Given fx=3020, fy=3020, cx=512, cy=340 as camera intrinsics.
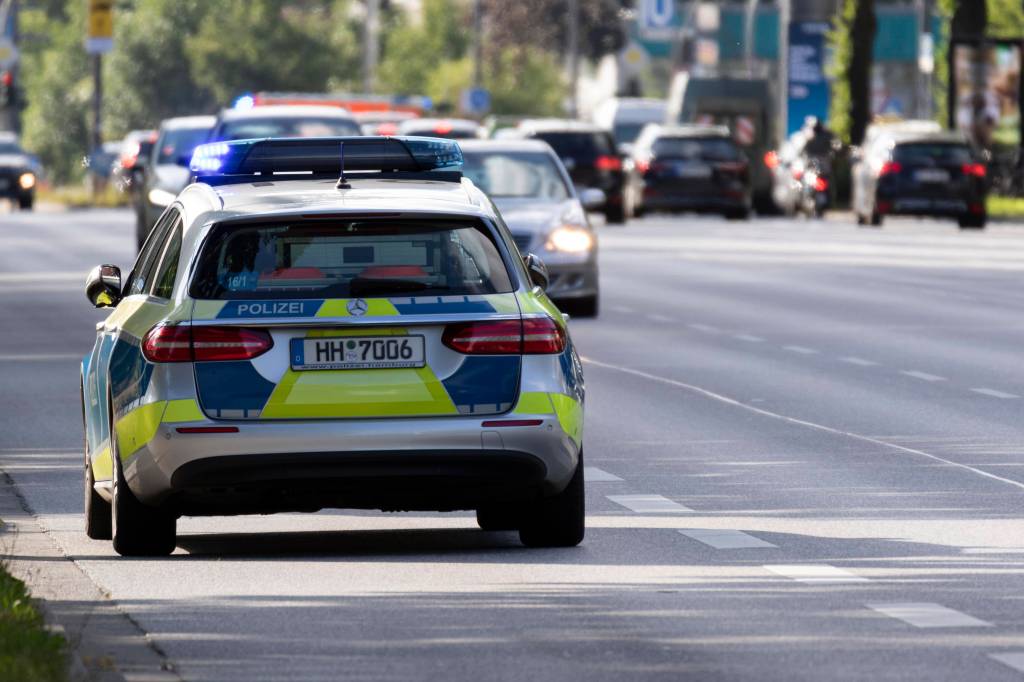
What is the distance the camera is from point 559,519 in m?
10.8

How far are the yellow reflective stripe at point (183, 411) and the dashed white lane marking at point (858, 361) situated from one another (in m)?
10.3

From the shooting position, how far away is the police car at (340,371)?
10.1 meters

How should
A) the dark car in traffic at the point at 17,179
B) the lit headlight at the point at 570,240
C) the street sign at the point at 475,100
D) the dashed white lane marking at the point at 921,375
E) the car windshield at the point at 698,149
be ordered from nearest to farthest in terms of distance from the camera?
the dashed white lane marking at the point at 921,375 < the lit headlight at the point at 570,240 < the car windshield at the point at 698,149 < the dark car in traffic at the point at 17,179 < the street sign at the point at 475,100

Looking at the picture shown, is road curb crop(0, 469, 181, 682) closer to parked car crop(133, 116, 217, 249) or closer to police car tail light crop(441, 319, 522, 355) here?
police car tail light crop(441, 319, 522, 355)

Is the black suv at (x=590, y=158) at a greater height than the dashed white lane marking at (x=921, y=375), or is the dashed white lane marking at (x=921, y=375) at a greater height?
the dashed white lane marking at (x=921, y=375)

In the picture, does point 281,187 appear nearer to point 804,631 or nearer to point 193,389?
point 193,389

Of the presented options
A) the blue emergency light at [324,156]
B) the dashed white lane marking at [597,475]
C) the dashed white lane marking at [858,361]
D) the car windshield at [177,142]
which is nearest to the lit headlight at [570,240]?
the dashed white lane marking at [858,361]

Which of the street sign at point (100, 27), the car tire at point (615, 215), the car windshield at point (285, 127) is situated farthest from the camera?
the street sign at point (100, 27)

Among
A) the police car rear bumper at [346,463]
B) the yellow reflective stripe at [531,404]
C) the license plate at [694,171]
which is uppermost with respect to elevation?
the yellow reflective stripe at [531,404]

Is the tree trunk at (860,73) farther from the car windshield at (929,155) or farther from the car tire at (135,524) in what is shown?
the car tire at (135,524)

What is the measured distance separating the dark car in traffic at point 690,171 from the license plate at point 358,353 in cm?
3900

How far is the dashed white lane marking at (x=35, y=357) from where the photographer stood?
69.3 ft

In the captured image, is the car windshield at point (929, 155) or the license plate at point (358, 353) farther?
the car windshield at point (929, 155)

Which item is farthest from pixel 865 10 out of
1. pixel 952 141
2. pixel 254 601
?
pixel 254 601
